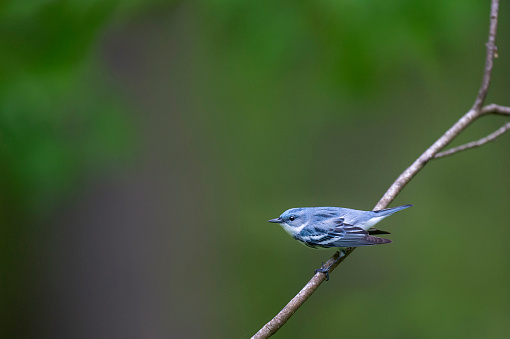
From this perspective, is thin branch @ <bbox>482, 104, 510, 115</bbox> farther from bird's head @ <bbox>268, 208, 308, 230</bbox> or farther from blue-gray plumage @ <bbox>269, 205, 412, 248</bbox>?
bird's head @ <bbox>268, 208, 308, 230</bbox>

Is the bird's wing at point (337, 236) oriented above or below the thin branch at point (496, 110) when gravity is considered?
below

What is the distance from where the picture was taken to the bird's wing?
2242mm

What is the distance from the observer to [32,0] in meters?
2.87

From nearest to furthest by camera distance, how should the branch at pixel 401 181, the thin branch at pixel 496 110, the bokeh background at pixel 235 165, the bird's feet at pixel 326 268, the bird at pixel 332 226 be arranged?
the branch at pixel 401 181 → the bird's feet at pixel 326 268 → the bird at pixel 332 226 → the thin branch at pixel 496 110 → the bokeh background at pixel 235 165

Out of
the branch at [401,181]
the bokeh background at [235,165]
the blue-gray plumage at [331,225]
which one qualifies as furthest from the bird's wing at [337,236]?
the bokeh background at [235,165]

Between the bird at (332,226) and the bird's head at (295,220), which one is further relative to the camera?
the bird's head at (295,220)

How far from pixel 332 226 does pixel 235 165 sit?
10.0 ft

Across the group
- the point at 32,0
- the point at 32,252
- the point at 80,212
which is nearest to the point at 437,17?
the point at 32,0

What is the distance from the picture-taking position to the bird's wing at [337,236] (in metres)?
2.24

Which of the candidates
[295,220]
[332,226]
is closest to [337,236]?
[332,226]

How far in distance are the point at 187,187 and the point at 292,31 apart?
212cm

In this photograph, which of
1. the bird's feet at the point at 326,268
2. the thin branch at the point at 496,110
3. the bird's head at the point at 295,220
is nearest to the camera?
the bird's feet at the point at 326,268

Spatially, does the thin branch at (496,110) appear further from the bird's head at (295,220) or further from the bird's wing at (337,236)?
the bird's head at (295,220)

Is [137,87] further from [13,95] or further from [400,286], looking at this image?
[400,286]
